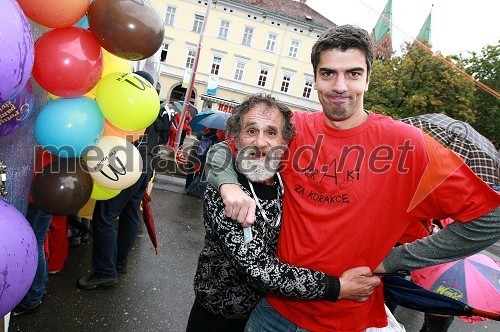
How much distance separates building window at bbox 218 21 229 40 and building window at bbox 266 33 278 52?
360 cm

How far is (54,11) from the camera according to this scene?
166cm

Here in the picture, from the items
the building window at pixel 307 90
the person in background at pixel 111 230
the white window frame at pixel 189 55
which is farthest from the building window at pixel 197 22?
the person in background at pixel 111 230

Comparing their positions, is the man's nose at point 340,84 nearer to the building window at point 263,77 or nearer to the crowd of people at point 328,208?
the crowd of people at point 328,208

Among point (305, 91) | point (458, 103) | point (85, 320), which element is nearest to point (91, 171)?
point (85, 320)

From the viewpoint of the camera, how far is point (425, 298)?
1.71 meters

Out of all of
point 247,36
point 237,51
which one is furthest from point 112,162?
point 247,36

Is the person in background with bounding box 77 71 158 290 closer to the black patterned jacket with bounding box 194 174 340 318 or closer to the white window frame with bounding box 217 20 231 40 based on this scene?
the black patterned jacket with bounding box 194 174 340 318

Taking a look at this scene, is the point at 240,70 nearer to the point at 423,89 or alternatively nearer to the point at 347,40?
the point at 423,89

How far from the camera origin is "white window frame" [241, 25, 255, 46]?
29.0 m

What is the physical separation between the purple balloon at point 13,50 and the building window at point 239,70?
2885 centimetres

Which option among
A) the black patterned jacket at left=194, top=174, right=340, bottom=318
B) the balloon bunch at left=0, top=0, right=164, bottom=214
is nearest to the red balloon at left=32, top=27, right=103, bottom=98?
the balloon bunch at left=0, top=0, right=164, bottom=214

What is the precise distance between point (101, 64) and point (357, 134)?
1.47 m

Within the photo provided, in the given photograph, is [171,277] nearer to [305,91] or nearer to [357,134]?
[357,134]

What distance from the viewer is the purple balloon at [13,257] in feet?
4.51
